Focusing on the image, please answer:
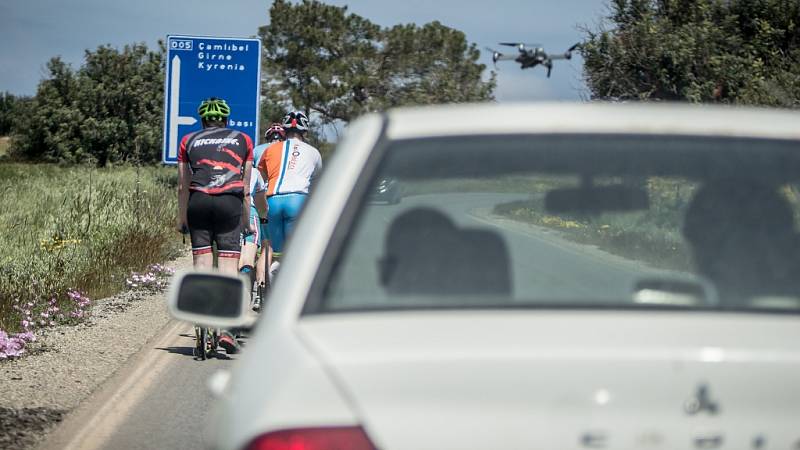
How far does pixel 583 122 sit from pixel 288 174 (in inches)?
282

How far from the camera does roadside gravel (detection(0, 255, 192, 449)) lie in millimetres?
7207

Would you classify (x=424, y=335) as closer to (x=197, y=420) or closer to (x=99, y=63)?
(x=197, y=420)

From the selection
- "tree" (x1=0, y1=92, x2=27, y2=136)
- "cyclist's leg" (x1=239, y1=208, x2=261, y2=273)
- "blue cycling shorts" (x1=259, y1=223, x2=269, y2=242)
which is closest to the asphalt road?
"cyclist's leg" (x1=239, y1=208, x2=261, y2=273)

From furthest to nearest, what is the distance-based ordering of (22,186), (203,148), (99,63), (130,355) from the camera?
1. (99,63)
2. (22,186)
3. (130,355)
4. (203,148)

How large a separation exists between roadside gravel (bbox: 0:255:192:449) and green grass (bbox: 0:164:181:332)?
512 millimetres

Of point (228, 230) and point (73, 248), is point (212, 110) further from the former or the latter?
point (73, 248)

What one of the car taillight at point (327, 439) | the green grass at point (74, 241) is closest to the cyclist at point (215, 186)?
the green grass at point (74, 241)

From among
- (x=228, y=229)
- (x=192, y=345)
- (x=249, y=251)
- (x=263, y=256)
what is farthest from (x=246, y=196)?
(x=192, y=345)

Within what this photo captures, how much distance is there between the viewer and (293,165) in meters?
10.2

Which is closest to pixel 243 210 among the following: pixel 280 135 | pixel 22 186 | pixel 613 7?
pixel 280 135

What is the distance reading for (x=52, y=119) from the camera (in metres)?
58.8

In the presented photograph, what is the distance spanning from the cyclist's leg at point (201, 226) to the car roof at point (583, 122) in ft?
20.4

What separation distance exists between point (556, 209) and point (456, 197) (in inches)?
19.4

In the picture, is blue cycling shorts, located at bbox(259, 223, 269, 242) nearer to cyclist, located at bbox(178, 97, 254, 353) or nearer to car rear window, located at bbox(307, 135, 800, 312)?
cyclist, located at bbox(178, 97, 254, 353)
